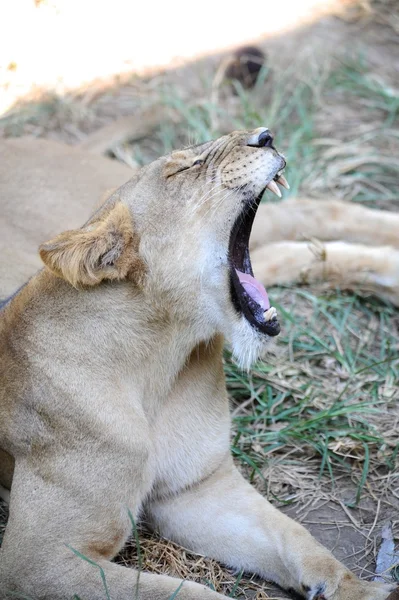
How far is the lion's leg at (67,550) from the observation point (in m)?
2.31

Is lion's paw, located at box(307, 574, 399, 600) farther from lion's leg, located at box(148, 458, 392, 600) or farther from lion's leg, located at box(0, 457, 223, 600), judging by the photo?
lion's leg, located at box(0, 457, 223, 600)

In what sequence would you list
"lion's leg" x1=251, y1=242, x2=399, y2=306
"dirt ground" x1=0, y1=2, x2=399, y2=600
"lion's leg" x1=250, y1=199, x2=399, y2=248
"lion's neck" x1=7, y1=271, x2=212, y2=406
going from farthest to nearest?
"lion's leg" x1=250, y1=199, x2=399, y2=248 → "lion's leg" x1=251, y1=242, x2=399, y2=306 → "dirt ground" x1=0, y1=2, x2=399, y2=600 → "lion's neck" x1=7, y1=271, x2=212, y2=406

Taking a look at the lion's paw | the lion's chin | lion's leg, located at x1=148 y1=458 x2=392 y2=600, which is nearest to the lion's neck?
the lion's chin

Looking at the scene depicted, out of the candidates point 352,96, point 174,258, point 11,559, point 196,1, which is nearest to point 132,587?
point 11,559

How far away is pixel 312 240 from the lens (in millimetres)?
3861

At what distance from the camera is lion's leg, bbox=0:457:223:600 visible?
2309 millimetres

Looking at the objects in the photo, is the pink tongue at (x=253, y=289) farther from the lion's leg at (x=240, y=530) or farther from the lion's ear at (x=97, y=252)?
the lion's leg at (x=240, y=530)

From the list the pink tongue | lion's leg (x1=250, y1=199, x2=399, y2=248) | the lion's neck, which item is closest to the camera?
the lion's neck

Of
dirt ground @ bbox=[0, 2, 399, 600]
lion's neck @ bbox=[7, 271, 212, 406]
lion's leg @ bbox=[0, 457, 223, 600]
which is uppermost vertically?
lion's neck @ bbox=[7, 271, 212, 406]

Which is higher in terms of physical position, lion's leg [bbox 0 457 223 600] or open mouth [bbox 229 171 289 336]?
open mouth [bbox 229 171 289 336]

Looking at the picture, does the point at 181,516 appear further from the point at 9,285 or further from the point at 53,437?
the point at 9,285

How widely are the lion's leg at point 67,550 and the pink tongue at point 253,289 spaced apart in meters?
0.63

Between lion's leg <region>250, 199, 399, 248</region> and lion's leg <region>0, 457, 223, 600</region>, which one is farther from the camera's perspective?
lion's leg <region>250, 199, 399, 248</region>

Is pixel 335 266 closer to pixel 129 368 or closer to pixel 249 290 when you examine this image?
pixel 249 290
